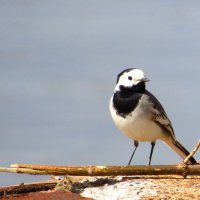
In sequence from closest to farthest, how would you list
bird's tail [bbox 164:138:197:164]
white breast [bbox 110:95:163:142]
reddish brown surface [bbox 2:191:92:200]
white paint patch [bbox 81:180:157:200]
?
reddish brown surface [bbox 2:191:92:200] < white paint patch [bbox 81:180:157:200] < white breast [bbox 110:95:163:142] < bird's tail [bbox 164:138:197:164]

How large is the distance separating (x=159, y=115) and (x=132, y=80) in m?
0.65

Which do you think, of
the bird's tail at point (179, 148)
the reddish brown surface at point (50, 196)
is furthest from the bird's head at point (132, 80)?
the reddish brown surface at point (50, 196)

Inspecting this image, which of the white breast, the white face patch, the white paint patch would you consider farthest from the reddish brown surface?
the white face patch

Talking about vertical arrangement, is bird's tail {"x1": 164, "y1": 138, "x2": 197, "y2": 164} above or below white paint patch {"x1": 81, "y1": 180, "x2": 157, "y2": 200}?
above

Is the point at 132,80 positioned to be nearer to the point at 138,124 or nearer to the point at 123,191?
the point at 138,124

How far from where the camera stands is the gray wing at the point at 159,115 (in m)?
9.71

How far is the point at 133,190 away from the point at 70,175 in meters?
0.73

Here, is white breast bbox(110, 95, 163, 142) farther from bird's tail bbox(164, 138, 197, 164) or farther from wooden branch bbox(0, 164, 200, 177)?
wooden branch bbox(0, 164, 200, 177)

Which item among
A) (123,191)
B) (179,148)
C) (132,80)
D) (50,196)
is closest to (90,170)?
(123,191)

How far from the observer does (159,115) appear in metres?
9.77

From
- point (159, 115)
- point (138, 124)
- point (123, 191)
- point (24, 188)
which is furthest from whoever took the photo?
point (159, 115)

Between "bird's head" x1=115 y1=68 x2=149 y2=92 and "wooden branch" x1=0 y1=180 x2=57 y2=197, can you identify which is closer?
"wooden branch" x1=0 y1=180 x2=57 y2=197

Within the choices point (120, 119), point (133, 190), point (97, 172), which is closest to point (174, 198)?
point (133, 190)

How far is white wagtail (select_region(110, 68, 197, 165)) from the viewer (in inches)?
377
